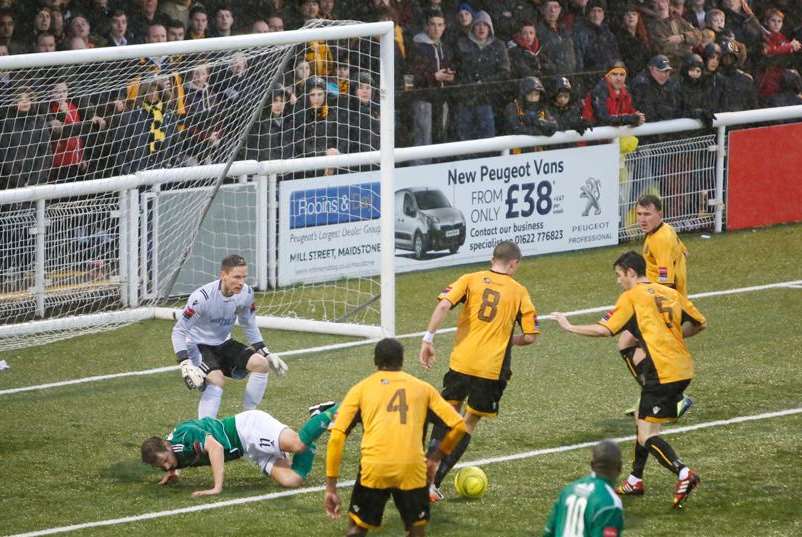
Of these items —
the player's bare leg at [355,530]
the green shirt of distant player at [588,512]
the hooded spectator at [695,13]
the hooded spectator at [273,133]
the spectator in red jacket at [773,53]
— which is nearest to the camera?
the green shirt of distant player at [588,512]

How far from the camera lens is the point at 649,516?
32.7 ft

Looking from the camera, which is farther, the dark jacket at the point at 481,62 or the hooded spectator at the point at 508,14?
the hooded spectator at the point at 508,14

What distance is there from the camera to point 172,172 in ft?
51.8

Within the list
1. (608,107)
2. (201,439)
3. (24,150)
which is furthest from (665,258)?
(608,107)

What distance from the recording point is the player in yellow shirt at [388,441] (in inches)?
331

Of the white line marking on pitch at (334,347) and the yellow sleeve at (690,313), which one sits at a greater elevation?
the yellow sleeve at (690,313)

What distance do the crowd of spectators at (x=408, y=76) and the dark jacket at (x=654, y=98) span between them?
0.06 ft

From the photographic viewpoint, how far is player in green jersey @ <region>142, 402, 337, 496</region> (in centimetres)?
1041

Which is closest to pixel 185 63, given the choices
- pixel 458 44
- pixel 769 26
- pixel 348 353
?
pixel 348 353

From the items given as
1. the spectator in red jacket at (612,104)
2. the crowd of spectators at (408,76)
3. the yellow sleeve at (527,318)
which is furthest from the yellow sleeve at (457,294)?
the spectator in red jacket at (612,104)

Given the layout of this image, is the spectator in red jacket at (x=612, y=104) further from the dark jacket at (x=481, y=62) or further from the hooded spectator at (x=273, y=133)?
the hooded spectator at (x=273, y=133)

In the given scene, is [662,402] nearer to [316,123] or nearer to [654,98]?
[316,123]

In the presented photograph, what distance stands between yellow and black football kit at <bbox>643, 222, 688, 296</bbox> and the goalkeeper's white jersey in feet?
9.94

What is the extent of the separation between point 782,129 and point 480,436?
376 inches
